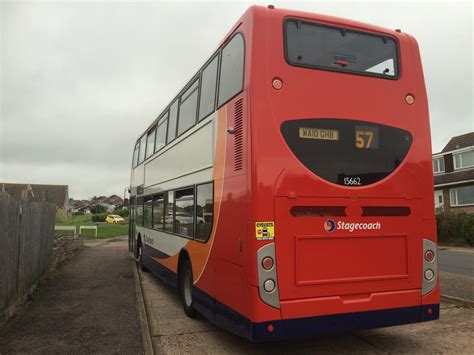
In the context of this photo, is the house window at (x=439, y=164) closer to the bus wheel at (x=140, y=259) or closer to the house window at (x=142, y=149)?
the house window at (x=142, y=149)

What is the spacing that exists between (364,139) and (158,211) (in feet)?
19.8

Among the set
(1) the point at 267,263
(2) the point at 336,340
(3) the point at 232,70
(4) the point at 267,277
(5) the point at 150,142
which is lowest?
(2) the point at 336,340

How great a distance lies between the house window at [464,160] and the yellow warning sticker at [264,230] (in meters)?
29.8

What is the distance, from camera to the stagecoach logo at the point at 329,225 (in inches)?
193

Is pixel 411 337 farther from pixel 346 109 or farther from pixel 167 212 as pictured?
pixel 167 212

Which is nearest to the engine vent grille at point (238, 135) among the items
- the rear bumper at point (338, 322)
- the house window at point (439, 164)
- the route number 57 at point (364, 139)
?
the route number 57 at point (364, 139)

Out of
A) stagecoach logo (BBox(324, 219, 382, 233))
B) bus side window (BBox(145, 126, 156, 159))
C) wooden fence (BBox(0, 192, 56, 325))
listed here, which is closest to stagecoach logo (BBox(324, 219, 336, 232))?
stagecoach logo (BBox(324, 219, 382, 233))

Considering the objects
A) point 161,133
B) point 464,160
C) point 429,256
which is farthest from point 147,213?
point 464,160

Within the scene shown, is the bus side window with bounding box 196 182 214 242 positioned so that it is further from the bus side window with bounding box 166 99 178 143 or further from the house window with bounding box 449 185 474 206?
the house window with bounding box 449 185 474 206

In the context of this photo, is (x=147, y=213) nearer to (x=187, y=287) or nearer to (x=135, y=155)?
(x=135, y=155)

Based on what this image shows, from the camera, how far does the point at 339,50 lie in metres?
5.40

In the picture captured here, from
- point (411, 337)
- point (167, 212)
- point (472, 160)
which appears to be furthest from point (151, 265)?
point (472, 160)

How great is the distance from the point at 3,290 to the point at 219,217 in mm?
3547

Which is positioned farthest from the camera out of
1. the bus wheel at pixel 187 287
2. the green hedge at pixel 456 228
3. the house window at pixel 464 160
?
the house window at pixel 464 160
